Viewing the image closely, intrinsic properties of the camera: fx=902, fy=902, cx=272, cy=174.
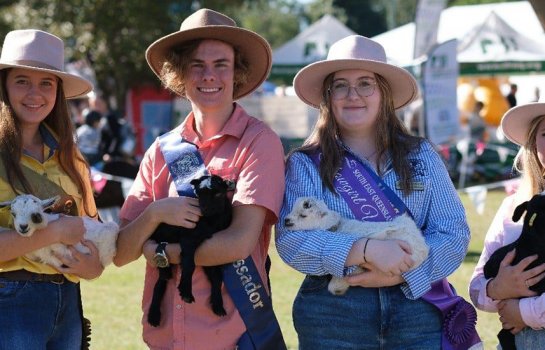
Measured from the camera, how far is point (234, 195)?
364cm

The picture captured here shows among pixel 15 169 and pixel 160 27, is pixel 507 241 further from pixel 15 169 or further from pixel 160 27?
pixel 160 27

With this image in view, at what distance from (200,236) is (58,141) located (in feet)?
2.71

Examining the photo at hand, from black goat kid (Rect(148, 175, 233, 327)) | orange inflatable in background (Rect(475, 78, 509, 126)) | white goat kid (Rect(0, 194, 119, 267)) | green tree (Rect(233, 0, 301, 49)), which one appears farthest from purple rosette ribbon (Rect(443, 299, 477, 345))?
green tree (Rect(233, 0, 301, 49))

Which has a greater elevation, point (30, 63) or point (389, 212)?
point (30, 63)

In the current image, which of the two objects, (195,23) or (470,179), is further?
(470,179)

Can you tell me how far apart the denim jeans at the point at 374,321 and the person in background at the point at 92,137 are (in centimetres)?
1089

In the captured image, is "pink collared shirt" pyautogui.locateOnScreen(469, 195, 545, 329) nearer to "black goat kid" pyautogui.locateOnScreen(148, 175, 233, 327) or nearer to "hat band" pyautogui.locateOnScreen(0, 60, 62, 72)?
"black goat kid" pyautogui.locateOnScreen(148, 175, 233, 327)

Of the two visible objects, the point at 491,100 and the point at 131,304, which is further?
the point at 491,100

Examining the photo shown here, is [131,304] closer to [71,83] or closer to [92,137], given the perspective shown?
[71,83]

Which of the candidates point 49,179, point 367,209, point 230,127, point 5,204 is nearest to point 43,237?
point 5,204

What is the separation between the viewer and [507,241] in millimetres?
4000

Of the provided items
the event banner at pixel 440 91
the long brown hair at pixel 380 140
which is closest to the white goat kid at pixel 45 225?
the long brown hair at pixel 380 140

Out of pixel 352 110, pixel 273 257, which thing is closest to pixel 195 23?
pixel 352 110

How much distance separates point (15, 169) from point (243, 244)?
989mm
